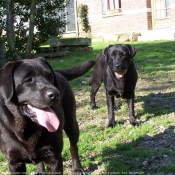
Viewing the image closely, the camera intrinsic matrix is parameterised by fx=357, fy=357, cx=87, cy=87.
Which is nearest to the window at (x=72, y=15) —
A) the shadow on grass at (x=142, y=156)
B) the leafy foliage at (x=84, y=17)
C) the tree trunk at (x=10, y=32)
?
the leafy foliage at (x=84, y=17)

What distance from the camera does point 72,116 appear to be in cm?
387

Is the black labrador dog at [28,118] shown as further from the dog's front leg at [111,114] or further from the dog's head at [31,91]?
the dog's front leg at [111,114]

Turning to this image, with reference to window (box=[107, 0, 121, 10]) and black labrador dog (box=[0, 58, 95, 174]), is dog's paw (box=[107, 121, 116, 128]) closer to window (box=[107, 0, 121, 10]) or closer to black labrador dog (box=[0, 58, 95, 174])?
black labrador dog (box=[0, 58, 95, 174])

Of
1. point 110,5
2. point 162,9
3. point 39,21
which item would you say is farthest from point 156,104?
point 110,5

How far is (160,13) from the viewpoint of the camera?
19641 millimetres

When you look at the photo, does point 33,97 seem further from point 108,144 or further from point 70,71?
point 108,144

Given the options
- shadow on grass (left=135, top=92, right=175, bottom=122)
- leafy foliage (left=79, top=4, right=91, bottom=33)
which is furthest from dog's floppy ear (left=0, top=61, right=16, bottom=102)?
leafy foliage (left=79, top=4, right=91, bottom=33)

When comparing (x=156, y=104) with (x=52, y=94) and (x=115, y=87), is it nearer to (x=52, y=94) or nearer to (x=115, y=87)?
(x=115, y=87)

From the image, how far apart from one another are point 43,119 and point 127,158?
5.14 feet

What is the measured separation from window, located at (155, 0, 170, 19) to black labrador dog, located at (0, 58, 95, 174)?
56.6ft

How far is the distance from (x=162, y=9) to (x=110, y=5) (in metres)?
3.57

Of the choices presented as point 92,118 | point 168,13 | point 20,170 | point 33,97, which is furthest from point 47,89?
point 168,13

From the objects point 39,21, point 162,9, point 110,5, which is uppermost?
point 110,5

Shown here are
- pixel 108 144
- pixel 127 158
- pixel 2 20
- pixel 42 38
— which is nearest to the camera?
pixel 127 158
